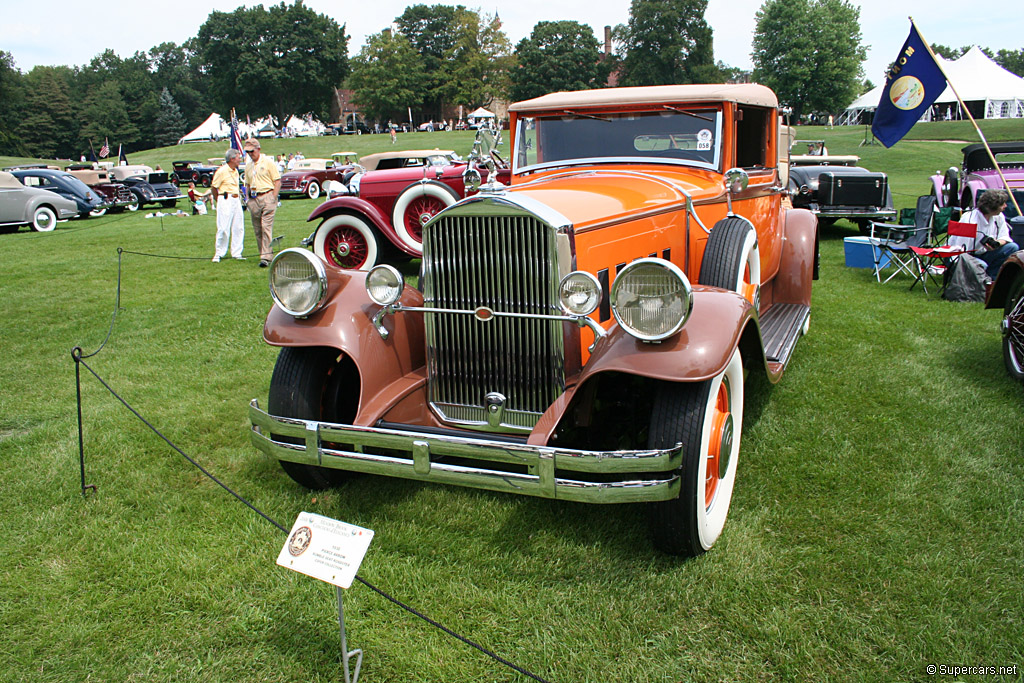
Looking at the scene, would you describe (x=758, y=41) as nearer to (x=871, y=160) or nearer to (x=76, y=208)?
(x=871, y=160)

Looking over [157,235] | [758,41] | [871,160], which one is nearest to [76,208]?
[157,235]

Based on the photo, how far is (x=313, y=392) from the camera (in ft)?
11.5

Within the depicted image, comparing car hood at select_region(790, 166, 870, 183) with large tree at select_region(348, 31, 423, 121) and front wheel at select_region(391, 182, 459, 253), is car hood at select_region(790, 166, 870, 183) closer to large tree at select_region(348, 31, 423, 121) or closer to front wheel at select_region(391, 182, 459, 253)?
front wheel at select_region(391, 182, 459, 253)

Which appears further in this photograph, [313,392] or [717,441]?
[313,392]

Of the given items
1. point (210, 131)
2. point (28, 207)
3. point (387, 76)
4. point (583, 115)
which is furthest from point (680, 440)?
point (210, 131)

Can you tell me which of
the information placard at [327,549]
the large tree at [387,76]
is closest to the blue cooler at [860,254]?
the information placard at [327,549]

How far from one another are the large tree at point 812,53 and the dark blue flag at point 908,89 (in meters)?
47.4

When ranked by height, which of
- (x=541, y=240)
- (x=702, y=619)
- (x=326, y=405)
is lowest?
(x=702, y=619)

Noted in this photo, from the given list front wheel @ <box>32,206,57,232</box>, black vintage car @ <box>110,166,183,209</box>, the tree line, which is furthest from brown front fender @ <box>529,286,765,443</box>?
the tree line

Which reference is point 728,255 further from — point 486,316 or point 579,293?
point 486,316

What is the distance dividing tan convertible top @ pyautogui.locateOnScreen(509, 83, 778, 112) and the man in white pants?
6609 millimetres

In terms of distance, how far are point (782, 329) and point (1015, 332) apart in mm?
1711

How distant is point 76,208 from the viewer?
57.9 feet

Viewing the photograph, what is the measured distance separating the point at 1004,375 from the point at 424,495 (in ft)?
14.4
